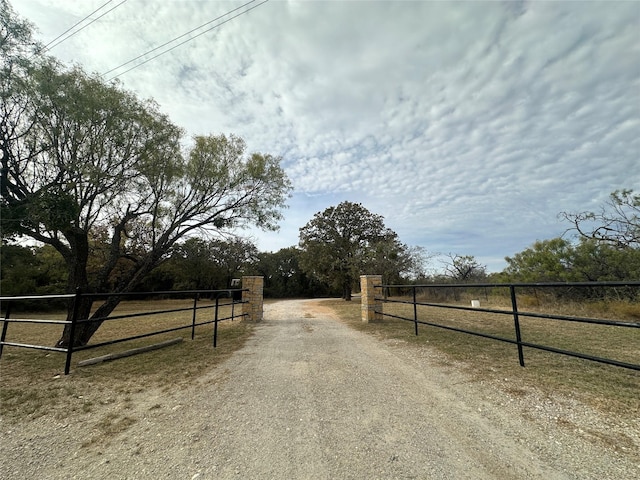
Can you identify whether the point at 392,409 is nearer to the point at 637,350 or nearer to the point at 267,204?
the point at 637,350

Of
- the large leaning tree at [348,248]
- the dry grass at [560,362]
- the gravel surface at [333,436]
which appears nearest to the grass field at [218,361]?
the dry grass at [560,362]

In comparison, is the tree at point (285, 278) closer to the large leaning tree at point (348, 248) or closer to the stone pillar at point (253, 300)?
the large leaning tree at point (348, 248)

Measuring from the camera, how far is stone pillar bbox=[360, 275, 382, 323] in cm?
759

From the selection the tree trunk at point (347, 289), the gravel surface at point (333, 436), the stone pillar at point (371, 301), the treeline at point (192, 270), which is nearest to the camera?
the gravel surface at point (333, 436)

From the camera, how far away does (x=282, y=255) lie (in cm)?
3916

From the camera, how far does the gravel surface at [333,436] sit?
1627 mm

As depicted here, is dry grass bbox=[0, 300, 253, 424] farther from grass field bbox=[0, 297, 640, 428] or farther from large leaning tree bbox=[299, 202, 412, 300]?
large leaning tree bbox=[299, 202, 412, 300]

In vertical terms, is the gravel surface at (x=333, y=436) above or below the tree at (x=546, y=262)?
below

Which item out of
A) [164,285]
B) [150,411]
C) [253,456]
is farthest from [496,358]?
[164,285]

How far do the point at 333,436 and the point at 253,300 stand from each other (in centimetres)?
695

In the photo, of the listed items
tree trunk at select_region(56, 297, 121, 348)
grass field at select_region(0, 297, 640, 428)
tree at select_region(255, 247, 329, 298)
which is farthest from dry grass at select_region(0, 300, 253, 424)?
A: tree at select_region(255, 247, 329, 298)

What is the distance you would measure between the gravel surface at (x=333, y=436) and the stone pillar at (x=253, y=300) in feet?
18.2

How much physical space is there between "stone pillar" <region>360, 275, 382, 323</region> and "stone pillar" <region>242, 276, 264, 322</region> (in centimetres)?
339

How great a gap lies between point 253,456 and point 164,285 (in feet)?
112
